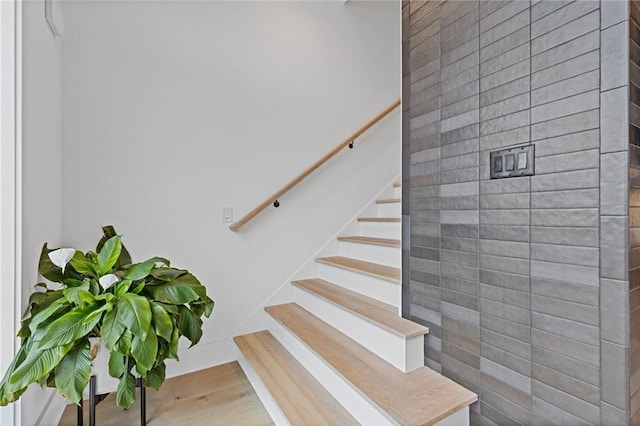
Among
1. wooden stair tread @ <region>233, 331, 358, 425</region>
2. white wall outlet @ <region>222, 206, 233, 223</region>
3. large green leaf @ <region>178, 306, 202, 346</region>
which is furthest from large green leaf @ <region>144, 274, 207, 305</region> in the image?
white wall outlet @ <region>222, 206, 233, 223</region>

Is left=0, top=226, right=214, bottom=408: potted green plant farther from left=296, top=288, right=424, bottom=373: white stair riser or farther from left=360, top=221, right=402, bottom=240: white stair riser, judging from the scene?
left=360, top=221, right=402, bottom=240: white stair riser

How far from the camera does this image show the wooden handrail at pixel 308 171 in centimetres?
245

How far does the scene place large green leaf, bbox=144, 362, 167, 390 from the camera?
1.50 meters

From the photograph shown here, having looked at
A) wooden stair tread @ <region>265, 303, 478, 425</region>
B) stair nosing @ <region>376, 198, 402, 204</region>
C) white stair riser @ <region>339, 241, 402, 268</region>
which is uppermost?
stair nosing @ <region>376, 198, 402, 204</region>

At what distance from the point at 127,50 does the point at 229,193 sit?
1100 mm

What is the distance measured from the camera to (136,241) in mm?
2131

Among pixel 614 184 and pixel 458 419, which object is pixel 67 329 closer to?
pixel 458 419

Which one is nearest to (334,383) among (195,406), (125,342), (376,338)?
(376,338)

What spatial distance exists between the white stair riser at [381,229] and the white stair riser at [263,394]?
4.62 ft

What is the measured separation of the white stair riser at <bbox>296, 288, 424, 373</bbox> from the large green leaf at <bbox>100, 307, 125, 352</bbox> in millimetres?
1159

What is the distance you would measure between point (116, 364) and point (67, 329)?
25cm

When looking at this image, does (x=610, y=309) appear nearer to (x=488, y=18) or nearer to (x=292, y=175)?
(x=488, y=18)

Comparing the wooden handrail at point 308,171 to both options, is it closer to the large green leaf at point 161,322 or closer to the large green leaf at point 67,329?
the large green leaf at point 161,322

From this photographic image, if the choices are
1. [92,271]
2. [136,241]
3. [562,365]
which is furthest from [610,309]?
[136,241]
